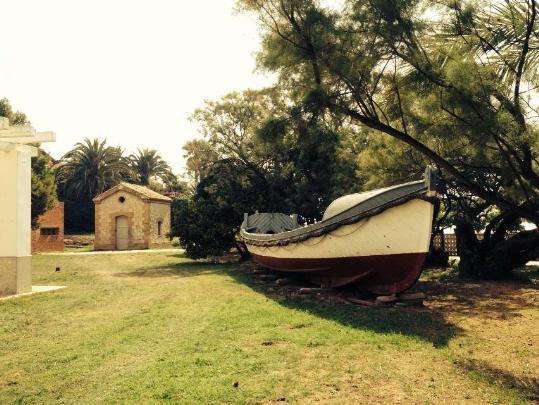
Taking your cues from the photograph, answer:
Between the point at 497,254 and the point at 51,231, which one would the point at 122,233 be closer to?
the point at 51,231

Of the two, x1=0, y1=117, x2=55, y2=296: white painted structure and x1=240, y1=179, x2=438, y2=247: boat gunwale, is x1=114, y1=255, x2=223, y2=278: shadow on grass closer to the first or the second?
x1=0, y1=117, x2=55, y2=296: white painted structure

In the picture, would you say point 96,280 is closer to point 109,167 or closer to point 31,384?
point 31,384

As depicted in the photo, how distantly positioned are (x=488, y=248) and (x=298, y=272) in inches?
266

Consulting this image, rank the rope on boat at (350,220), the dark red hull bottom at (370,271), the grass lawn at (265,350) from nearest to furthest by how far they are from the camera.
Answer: the grass lawn at (265,350)
the rope on boat at (350,220)
the dark red hull bottom at (370,271)

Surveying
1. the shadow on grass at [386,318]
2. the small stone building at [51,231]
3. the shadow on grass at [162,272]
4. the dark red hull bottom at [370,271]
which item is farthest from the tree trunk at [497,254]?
the small stone building at [51,231]

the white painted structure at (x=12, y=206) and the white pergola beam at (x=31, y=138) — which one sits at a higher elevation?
the white pergola beam at (x=31, y=138)

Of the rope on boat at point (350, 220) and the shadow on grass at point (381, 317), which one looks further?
the rope on boat at point (350, 220)

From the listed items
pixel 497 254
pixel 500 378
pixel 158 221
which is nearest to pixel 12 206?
pixel 500 378

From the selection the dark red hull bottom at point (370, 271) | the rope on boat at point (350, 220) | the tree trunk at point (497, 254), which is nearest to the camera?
the rope on boat at point (350, 220)

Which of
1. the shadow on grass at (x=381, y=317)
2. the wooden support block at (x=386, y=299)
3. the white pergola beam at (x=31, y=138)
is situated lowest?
the shadow on grass at (x=381, y=317)

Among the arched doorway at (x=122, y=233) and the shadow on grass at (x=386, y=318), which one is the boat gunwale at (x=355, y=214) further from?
the arched doorway at (x=122, y=233)

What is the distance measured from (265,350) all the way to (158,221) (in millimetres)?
30444

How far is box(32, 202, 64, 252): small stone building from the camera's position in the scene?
31.2m

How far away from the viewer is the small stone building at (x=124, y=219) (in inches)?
1304
